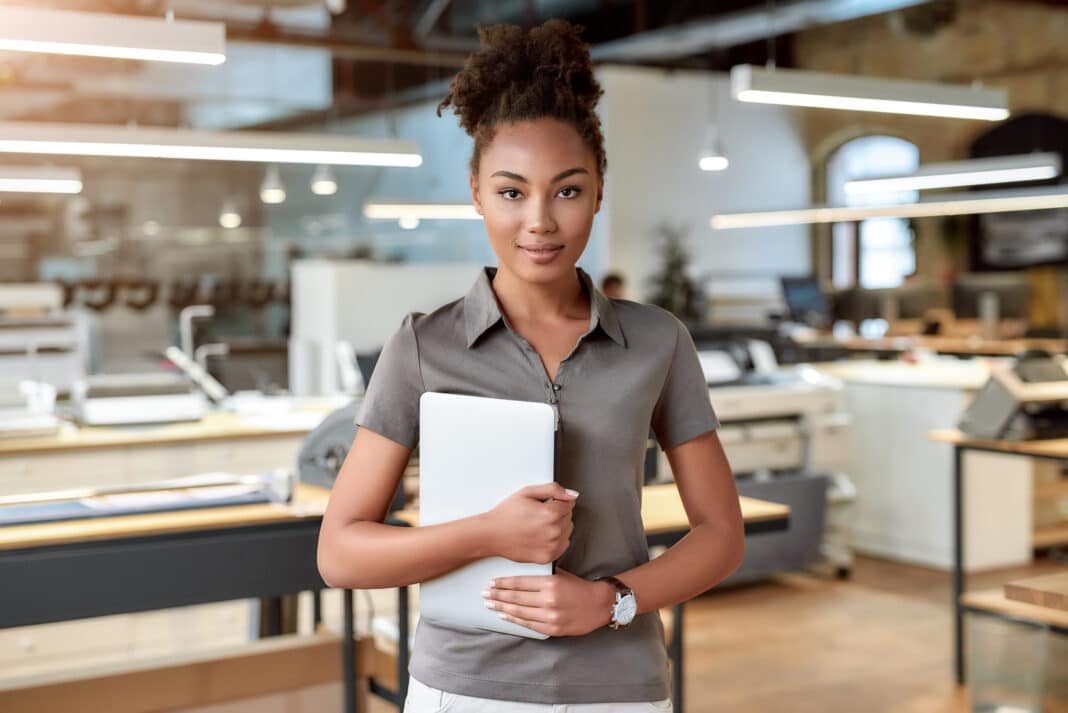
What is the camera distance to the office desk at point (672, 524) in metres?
2.77

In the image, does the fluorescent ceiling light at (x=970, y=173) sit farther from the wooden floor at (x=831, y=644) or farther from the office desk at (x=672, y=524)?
the office desk at (x=672, y=524)

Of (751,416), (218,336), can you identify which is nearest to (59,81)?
(218,336)

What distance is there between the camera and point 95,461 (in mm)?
4914

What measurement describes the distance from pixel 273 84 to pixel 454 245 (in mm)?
2216

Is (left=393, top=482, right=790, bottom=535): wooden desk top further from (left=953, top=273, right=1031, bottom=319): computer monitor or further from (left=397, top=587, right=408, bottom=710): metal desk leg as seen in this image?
(left=953, top=273, right=1031, bottom=319): computer monitor

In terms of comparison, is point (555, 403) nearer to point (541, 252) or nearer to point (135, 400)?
point (541, 252)

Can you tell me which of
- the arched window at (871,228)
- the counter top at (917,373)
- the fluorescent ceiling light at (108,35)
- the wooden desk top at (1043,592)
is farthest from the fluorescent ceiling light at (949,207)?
the fluorescent ceiling light at (108,35)

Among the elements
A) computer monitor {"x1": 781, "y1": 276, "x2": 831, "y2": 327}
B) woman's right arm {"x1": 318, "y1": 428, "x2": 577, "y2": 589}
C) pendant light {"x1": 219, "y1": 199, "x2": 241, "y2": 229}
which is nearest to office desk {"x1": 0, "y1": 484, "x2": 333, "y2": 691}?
woman's right arm {"x1": 318, "y1": 428, "x2": 577, "y2": 589}

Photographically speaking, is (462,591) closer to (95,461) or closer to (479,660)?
(479,660)

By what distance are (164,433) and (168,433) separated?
2 centimetres

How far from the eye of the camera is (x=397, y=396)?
1.32 metres

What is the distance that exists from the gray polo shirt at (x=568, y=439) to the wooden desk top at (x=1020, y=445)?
10.9ft

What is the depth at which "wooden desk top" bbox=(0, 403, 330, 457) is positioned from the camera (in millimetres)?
4812

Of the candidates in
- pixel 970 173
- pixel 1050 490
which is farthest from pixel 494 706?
pixel 970 173
